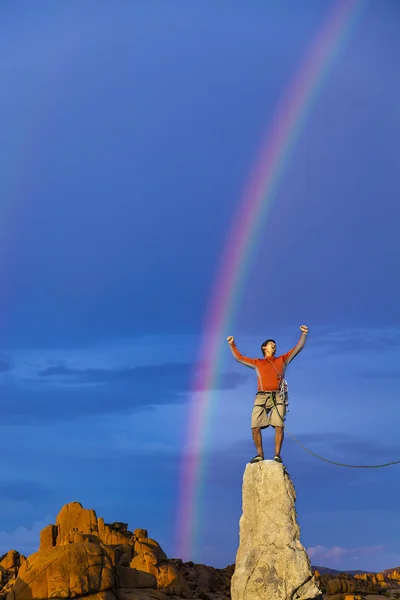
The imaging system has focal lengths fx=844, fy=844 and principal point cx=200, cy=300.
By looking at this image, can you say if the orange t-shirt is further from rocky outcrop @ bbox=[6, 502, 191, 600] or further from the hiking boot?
rocky outcrop @ bbox=[6, 502, 191, 600]

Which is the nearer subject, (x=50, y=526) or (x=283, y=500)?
(x=283, y=500)

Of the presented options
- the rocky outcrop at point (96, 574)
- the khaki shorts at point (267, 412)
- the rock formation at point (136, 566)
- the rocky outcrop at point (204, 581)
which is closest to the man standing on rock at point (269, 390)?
the khaki shorts at point (267, 412)

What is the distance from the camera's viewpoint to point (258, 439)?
2467cm

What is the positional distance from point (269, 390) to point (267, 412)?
2.30ft

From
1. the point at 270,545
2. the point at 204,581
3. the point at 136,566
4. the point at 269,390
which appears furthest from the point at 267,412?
the point at 204,581

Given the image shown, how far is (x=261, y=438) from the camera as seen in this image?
24781mm

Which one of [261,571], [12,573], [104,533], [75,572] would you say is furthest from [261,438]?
[12,573]

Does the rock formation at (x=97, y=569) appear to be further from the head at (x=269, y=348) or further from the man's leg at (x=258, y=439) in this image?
the head at (x=269, y=348)

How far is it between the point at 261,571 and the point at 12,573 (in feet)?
231

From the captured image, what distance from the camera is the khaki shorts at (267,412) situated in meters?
24.6

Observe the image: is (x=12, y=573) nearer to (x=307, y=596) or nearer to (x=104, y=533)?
(x=104, y=533)

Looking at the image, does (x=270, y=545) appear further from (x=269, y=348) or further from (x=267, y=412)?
(x=269, y=348)

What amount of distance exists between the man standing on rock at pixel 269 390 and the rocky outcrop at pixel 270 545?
0.78m

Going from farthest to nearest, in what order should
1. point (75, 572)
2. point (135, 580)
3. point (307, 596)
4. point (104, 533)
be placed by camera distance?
point (104, 533) → point (135, 580) → point (75, 572) → point (307, 596)
